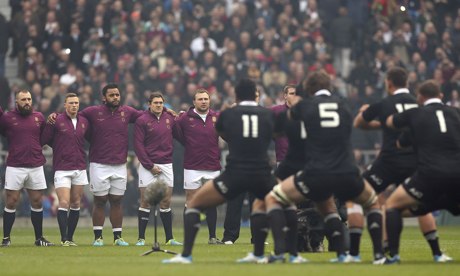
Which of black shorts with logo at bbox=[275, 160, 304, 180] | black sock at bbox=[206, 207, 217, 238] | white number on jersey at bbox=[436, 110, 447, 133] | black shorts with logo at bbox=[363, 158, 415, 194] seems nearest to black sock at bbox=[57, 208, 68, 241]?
black sock at bbox=[206, 207, 217, 238]

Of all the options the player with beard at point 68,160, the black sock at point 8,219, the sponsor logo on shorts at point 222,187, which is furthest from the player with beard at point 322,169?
the black sock at point 8,219

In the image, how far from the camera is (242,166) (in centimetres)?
1580

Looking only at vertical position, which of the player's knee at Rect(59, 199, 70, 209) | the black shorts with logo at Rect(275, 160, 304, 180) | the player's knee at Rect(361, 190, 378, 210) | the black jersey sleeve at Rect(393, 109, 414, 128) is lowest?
the player's knee at Rect(59, 199, 70, 209)

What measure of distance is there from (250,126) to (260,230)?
133cm

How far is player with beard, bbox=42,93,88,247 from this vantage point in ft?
71.9

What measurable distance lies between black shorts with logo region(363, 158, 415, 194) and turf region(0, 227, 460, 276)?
41.8 inches

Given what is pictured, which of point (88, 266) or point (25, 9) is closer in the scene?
point (88, 266)

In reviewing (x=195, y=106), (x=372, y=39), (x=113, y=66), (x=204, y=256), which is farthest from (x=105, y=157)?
(x=372, y=39)

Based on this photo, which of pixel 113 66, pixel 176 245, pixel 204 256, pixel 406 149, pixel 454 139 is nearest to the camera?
pixel 454 139

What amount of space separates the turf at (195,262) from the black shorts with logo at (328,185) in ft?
2.96

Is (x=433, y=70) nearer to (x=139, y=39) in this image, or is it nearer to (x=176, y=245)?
(x=139, y=39)

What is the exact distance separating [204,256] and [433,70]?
667 inches

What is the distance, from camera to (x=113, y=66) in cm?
3341

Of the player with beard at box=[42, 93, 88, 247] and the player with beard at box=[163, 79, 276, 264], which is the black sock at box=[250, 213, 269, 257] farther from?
the player with beard at box=[42, 93, 88, 247]
